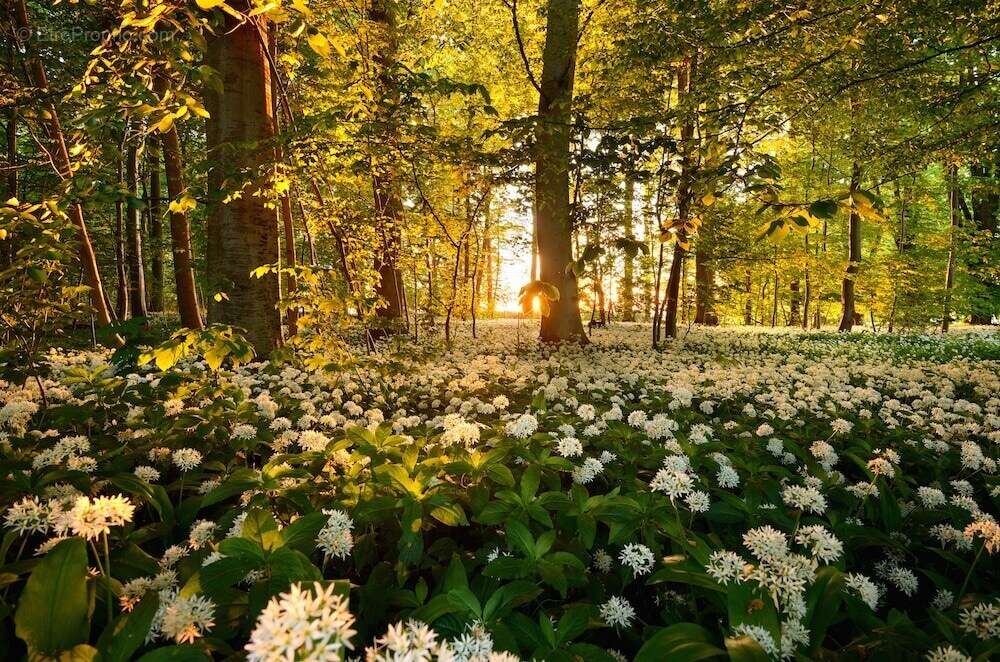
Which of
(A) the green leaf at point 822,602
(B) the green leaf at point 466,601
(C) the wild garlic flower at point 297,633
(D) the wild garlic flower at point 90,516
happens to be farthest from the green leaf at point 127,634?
(A) the green leaf at point 822,602

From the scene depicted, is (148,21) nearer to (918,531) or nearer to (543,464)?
(543,464)

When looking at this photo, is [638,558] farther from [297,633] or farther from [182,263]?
[182,263]

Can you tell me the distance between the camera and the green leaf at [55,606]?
3.89 feet

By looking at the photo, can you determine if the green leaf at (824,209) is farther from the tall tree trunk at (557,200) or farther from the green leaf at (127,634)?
the tall tree trunk at (557,200)

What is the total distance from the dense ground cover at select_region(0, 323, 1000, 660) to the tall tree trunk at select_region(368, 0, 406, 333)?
1.93 metres

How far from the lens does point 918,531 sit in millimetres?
2732

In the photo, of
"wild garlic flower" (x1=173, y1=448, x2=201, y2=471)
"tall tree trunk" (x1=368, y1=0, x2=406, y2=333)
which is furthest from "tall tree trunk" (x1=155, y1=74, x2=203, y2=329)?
"wild garlic flower" (x1=173, y1=448, x2=201, y2=471)

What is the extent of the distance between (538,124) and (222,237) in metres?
4.14

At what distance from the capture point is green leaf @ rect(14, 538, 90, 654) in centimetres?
119

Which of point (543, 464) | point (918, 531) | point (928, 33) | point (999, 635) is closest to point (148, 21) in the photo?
point (543, 464)

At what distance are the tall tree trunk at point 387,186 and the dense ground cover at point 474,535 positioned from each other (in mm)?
1935

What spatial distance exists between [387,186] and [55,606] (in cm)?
677

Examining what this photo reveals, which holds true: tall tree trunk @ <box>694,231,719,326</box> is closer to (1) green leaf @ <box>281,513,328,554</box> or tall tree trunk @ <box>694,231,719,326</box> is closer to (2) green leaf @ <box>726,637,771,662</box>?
(2) green leaf @ <box>726,637,771,662</box>

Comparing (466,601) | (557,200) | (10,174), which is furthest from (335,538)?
(10,174)
